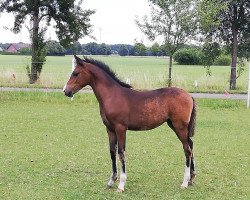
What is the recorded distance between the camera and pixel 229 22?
83.4ft

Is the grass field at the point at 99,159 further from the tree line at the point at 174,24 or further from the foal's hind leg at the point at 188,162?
the tree line at the point at 174,24

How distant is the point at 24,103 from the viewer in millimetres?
19766

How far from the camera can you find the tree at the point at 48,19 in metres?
26.1

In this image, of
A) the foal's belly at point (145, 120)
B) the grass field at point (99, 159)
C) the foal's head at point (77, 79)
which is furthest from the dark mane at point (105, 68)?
the grass field at point (99, 159)

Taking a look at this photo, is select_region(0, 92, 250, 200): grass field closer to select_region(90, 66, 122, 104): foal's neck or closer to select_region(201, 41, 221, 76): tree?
select_region(90, 66, 122, 104): foal's neck

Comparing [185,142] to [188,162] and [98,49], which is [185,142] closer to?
[188,162]

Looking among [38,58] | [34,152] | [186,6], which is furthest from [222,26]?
[34,152]

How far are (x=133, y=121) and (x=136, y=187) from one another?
1.13 metres

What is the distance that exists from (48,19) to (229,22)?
33.9ft

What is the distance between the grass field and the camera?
7555 millimetres

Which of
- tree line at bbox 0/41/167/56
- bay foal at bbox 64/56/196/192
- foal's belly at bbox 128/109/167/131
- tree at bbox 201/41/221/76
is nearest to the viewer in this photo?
bay foal at bbox 64/56/196/192

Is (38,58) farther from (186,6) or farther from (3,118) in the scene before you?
(3,118)

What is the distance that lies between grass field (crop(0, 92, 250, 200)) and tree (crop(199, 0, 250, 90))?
8.36 meters

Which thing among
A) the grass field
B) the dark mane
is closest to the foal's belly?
the dark mane
